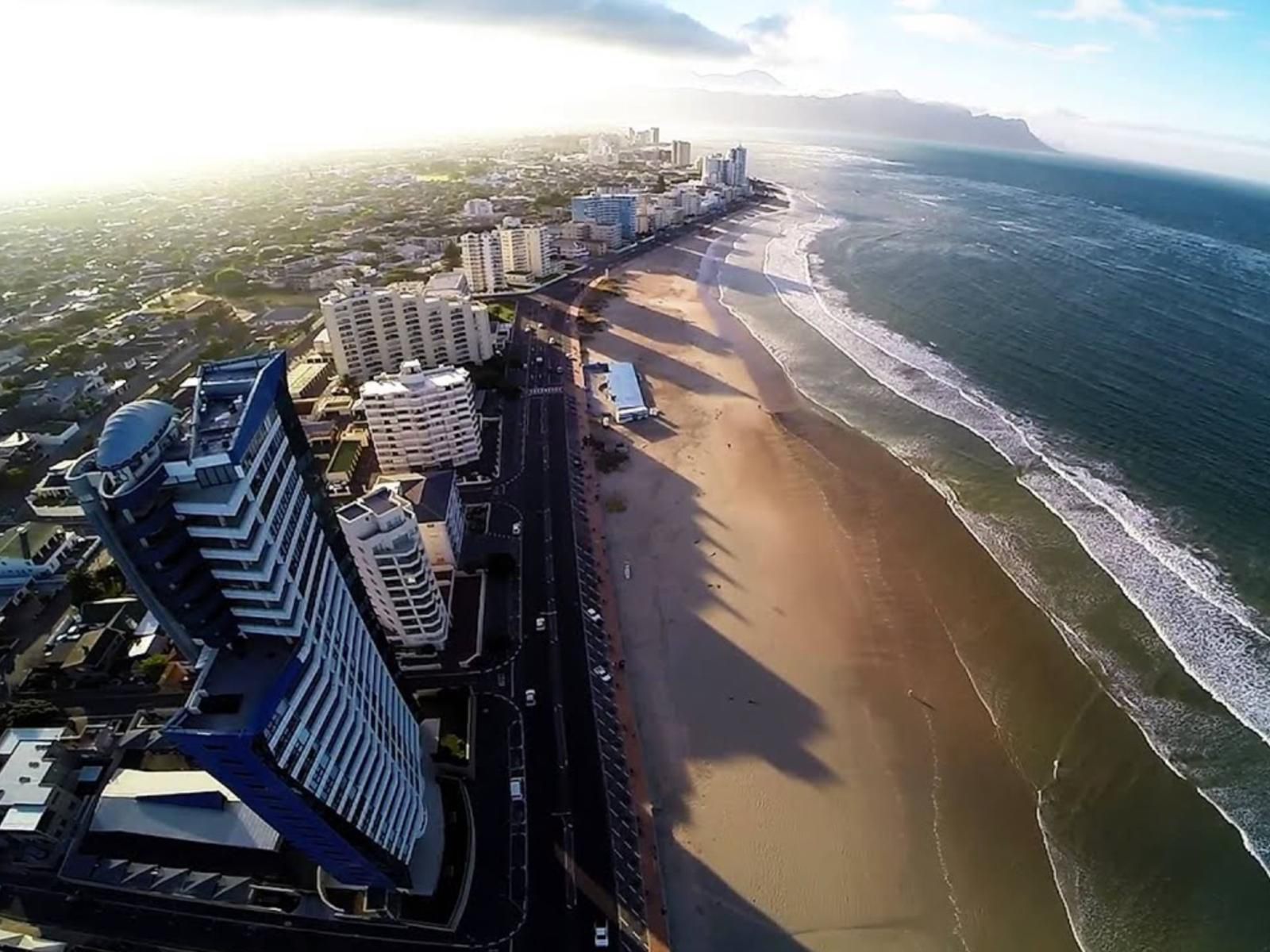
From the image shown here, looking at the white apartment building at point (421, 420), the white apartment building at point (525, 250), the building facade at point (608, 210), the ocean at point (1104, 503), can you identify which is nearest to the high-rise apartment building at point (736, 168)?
the building facade at point (608, 210)

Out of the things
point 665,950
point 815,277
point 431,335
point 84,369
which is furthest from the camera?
point 815,277

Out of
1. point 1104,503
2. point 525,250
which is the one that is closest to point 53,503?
point 525,250

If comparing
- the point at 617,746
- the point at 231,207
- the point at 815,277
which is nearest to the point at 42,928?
the point at 617,746

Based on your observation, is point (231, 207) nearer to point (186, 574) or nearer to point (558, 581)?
point (558, 581)

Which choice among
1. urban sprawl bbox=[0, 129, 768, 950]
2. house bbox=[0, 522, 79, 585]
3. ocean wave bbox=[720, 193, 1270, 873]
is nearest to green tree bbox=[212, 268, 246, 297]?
urban sprawl bbox=[0, 129, 768, 950]

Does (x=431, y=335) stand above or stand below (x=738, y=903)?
above

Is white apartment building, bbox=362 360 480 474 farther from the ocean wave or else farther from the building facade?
the building facade

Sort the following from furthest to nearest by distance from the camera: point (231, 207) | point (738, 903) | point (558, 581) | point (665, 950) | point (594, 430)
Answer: point (231, 207) → point (594, 430) → point (558, 581) → point (738, 903) → point (665, 950)
